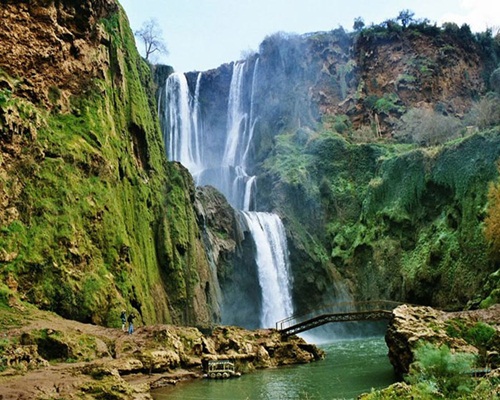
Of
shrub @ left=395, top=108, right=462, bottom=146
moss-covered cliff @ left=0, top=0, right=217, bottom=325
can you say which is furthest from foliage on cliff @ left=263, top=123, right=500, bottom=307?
moss-covered cliff @ left=0, top=0, right=217, bottom=325

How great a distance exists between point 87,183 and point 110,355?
11.5 m

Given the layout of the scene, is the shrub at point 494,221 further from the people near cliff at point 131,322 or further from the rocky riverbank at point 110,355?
the people near cliff at point 131,322

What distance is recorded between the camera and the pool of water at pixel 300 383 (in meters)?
18.4

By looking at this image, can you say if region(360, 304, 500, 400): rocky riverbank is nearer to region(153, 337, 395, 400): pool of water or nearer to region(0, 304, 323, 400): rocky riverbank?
region(153, 337, 395, 400): pool of water

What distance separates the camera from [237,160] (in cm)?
6625

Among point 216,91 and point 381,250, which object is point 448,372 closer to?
point 381,250

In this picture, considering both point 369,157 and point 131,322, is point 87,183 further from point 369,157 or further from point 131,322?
point 369,157

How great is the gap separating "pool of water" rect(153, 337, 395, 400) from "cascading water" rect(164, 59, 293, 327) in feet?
55.4

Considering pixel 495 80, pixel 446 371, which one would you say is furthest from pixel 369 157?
pixel 446 371

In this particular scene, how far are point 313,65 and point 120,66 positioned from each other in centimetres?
4117

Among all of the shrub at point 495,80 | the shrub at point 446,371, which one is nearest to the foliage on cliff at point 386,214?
the shrub at point 495,80

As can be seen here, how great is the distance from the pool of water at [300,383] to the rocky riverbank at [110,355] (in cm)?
136

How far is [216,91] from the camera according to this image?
73.2m

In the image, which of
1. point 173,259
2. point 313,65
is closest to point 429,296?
point 173,259
